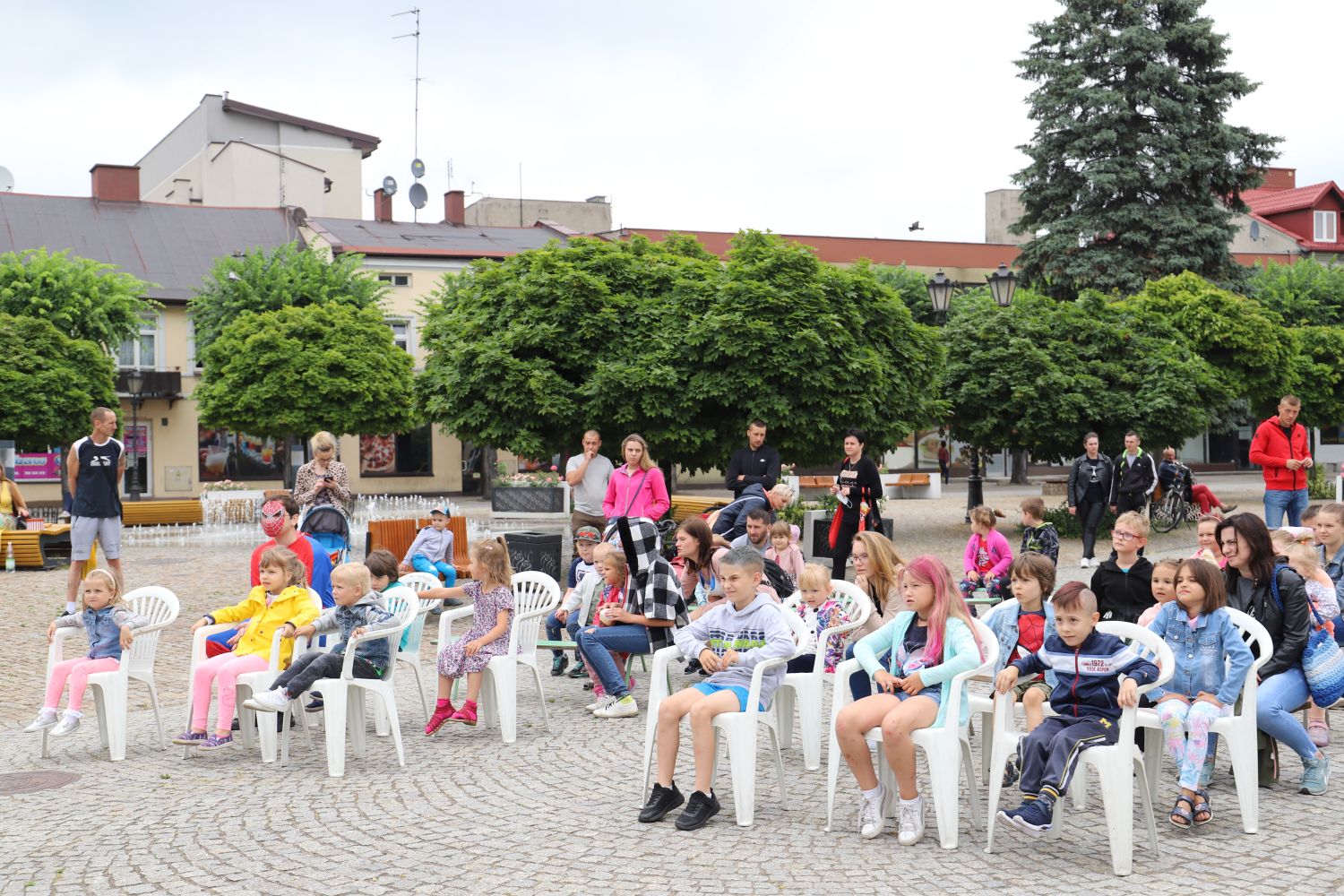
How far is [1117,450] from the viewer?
75.6 ft

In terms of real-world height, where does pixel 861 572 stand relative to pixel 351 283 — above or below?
below

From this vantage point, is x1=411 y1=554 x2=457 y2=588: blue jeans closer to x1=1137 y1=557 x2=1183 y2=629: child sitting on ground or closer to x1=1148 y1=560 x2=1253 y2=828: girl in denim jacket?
x1=1137 y1=557 x2=1183 y2=629: child sitting on ground

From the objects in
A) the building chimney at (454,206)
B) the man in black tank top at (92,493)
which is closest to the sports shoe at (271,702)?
the man in black tank top at (92,493)

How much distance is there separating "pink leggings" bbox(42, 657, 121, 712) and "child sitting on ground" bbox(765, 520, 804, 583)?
4.50 m

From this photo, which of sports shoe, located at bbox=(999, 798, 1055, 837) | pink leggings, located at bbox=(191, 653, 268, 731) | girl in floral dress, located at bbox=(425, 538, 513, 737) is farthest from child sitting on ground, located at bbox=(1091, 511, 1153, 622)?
pink leggings, located at bbox=(191, 653, 268, 731)

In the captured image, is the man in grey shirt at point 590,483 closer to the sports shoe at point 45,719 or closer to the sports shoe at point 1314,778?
the sports shoe at point 45,719

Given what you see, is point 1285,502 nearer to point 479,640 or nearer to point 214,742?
point 479,640

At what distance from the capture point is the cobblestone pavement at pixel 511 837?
5.39m

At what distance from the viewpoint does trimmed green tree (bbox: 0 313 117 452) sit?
31.4 meters

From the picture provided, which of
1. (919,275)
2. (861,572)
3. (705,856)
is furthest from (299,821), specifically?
(919,275)

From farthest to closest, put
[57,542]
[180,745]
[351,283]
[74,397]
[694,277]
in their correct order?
[351,283] → [74,397] → [57,542] → [694,277] → [180,745]

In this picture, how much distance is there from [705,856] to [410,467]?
41.1m

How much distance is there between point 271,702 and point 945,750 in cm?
376

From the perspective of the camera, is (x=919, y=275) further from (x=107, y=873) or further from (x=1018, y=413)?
(x=107, y=873)
